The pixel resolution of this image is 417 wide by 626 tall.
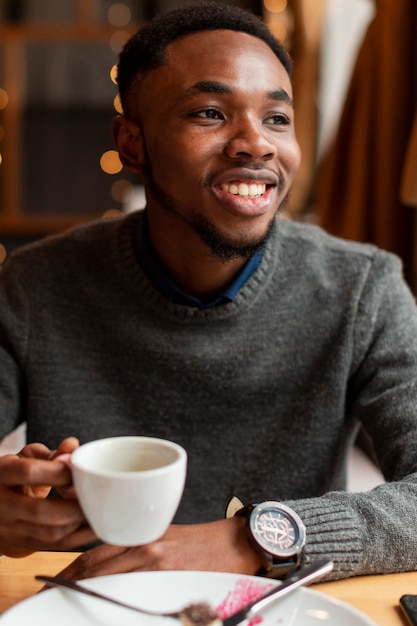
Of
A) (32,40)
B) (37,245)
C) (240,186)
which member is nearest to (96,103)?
(32,40)

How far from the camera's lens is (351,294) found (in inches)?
51.9

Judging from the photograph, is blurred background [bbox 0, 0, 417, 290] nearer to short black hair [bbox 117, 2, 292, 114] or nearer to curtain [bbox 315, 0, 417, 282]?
curtain [bbox 315, 0, 417, 282]

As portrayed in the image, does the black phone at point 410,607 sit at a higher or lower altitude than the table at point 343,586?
higher

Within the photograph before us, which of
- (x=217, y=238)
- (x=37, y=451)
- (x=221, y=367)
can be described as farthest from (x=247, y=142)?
(x=37, y=451)

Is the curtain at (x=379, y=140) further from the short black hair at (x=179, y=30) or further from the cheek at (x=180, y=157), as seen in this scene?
the cheek at (x=180, y=157)

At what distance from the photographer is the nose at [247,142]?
115 cm

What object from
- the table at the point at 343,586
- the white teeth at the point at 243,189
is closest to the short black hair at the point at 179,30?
the white teeth at the point at 243,189

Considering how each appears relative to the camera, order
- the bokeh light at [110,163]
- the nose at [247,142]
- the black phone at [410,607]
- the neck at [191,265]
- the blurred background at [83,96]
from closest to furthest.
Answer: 1. the black phone at [410,607]
2. the nose at [247,142]
3. the neck at [191,265]
4. the blurred background at [83,96]
5. the bokeh light at [110,163]

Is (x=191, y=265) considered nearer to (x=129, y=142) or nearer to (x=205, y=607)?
(x=129, y=142)

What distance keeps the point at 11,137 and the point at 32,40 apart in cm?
52

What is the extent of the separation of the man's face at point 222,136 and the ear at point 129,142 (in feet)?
0.21

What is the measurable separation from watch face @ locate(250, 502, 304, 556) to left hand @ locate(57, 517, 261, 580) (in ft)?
0.08

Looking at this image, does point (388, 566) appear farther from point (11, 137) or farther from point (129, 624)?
point (11, 137)

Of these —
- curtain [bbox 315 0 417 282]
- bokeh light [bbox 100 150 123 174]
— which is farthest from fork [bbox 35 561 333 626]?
bokeh light [bbox 100 150 123 174]
